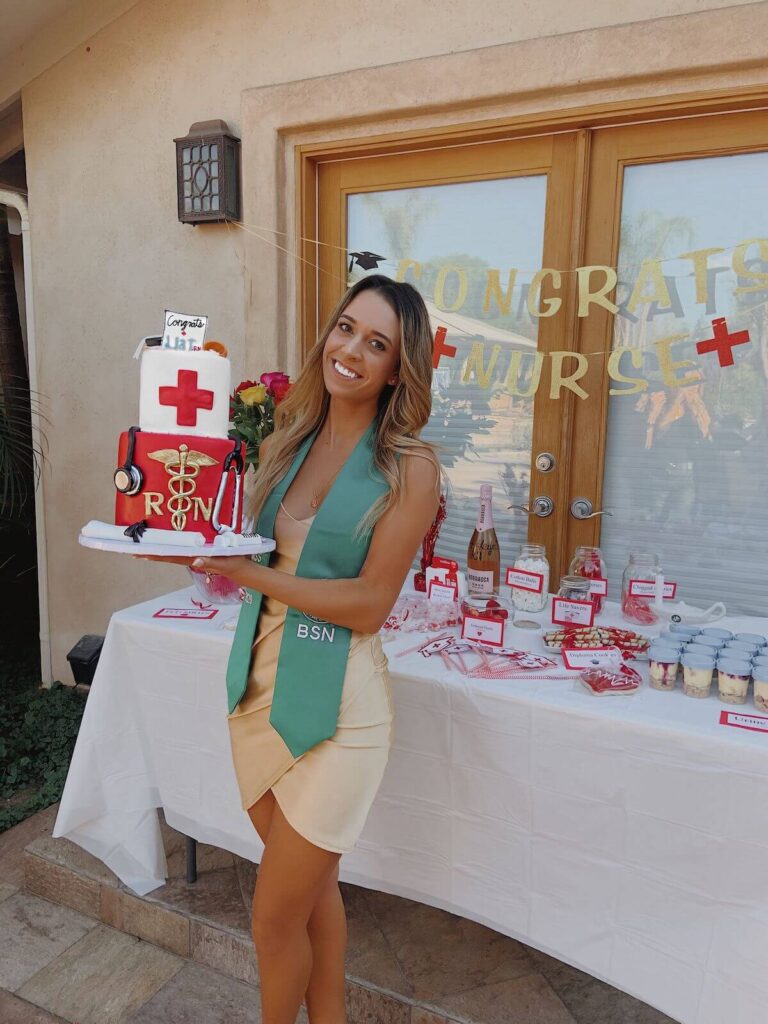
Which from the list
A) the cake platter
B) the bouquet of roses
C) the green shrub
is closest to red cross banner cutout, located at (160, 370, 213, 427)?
the cake platter

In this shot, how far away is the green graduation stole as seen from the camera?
3.96 feet

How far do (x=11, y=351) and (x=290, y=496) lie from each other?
118 inches

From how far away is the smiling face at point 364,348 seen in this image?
1250mm

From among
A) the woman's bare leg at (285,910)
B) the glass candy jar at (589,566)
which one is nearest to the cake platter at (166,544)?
the woman's bare leg at (285,910)

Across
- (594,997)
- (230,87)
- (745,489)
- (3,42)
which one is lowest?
(594,997)

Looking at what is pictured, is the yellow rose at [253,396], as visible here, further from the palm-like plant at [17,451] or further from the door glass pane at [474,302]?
the palm-like plant at [17,451]

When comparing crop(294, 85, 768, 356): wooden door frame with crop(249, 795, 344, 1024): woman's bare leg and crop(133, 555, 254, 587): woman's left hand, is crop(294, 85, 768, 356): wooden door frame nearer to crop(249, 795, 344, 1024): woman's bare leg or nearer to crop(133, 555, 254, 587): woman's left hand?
crop(133, 555, 254, 587): woman's left hand

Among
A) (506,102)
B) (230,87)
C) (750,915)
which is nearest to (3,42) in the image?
(230,87)

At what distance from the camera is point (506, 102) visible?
235 centimetres

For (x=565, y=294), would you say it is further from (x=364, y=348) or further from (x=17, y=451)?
(x=17, y=451)

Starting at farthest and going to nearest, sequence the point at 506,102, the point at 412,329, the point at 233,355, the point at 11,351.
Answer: the point at 11,351, the point at 233,355, the point at 506,102, the point at 412,329

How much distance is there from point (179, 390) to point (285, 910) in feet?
2.92

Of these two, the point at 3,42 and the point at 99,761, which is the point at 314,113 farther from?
the point at 99,761

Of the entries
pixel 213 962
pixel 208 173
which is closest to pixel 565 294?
pixel 208 173
